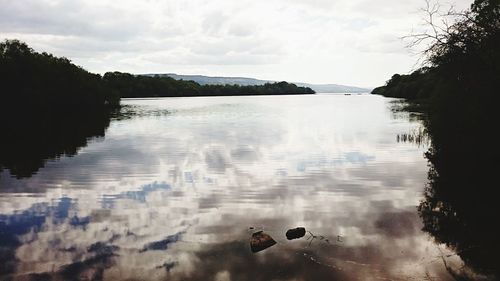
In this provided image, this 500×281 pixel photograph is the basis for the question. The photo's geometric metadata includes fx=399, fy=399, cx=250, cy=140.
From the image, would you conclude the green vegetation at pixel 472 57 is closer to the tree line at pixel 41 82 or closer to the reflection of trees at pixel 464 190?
the reflection of trees at pixel 464 190

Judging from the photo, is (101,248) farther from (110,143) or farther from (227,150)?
(110,143)

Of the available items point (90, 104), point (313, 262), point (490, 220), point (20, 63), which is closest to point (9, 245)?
point (313, 262)

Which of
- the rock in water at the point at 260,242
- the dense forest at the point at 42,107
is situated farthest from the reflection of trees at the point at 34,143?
the rock in water at the point at 260,242

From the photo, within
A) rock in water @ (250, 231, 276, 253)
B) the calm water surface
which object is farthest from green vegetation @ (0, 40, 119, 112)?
rock in water @ (250, 231, 276, 253)

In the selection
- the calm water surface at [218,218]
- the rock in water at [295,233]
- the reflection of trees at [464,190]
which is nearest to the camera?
the calm water surface at [218,218]

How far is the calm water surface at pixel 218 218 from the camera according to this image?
1283 cm

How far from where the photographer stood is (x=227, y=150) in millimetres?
38094

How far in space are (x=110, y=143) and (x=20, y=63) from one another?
160ft

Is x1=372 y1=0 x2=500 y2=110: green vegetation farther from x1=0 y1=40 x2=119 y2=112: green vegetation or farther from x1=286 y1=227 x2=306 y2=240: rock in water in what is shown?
x1=0 y1=40 x2=119 y2=112: green vegetation

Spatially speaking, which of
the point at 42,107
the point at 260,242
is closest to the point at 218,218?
the point at 260,242

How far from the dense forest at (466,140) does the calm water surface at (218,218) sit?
879 mm

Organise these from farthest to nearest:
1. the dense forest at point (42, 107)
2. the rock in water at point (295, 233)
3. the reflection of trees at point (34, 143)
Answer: the dense forest at point (42, 107) < the reflection of trees at point (34, 143) < the rock in water at point (295, 233)

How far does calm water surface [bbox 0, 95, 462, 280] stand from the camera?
42.1 ft

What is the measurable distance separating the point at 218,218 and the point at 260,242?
3948mm
